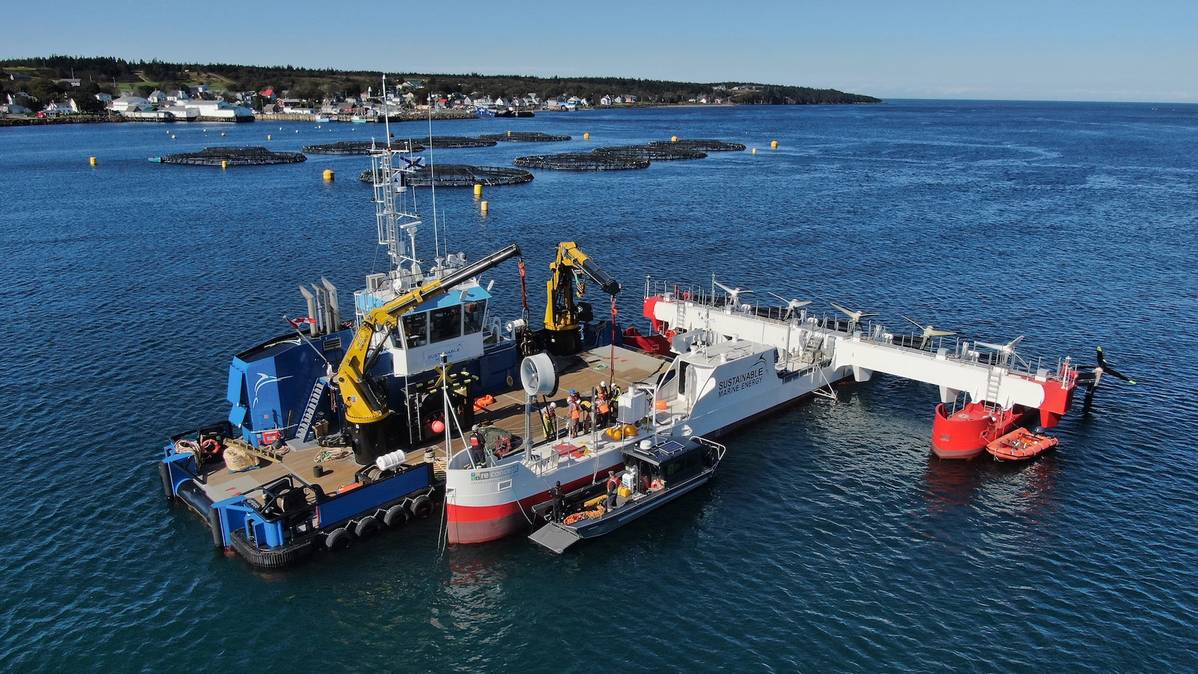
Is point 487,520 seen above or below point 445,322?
below

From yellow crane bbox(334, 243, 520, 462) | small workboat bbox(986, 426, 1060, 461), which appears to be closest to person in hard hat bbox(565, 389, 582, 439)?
yellow crane bbox(334, 243, 520, 462)

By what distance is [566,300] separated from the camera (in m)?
42.3

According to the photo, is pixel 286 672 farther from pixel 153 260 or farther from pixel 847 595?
pixel 153 260

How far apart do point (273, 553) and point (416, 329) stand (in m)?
11.0

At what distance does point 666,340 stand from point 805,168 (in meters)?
111

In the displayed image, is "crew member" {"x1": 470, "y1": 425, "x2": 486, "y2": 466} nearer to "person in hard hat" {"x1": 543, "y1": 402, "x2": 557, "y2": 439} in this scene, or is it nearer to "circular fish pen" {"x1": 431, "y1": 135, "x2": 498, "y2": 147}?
"person in hard hat" {"x1": 543, "y1": 402, "x2": 557, "y2": 439}

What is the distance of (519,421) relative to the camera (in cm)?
3481

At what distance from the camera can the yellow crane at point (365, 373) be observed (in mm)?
30547

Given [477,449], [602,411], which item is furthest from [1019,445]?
[477,449]

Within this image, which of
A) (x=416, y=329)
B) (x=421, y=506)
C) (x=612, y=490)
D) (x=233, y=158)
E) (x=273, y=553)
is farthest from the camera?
(x=233, y=158)

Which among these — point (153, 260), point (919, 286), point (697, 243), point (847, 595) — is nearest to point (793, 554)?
point (847, 595)

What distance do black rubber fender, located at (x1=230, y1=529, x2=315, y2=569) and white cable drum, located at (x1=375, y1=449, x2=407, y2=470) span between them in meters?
3.68

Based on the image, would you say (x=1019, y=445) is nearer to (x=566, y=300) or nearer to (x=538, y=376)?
(x=538, y=376)

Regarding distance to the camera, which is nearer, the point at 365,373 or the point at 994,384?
the point at 365,373
